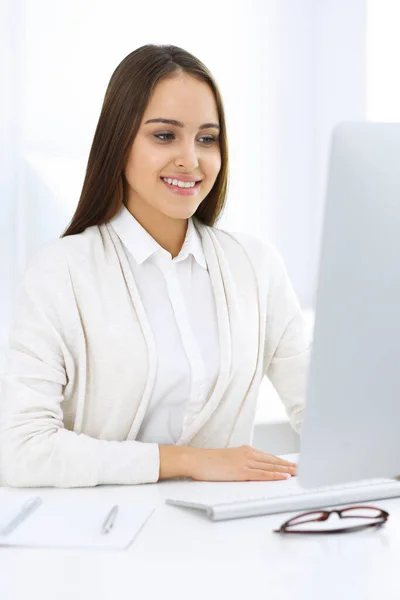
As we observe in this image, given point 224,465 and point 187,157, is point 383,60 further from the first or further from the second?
point 224,465

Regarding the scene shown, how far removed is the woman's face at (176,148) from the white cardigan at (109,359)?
14 centimetres

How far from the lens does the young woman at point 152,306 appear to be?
1718 mm

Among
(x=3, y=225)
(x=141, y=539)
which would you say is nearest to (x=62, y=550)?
(x=141, y=539)

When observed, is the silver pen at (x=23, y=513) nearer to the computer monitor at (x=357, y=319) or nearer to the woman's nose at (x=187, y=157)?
the computer monitor at (x=357, y=319)

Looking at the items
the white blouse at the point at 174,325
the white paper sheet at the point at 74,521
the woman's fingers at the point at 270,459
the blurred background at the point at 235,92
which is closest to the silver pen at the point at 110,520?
the white paper sheet at the point at 74,521

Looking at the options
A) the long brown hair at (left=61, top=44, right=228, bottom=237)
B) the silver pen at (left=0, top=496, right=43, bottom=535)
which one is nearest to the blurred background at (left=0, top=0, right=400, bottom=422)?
the long brown hair at (left=61, top=44, right=228, bottom=237)

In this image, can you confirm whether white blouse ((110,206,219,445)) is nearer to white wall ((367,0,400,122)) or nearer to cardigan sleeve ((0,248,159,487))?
cardigan sleeve ((0,248,159,487))

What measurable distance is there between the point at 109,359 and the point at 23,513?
529 millimetres

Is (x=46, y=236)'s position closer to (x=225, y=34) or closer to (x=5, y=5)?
(x=5, y=5)

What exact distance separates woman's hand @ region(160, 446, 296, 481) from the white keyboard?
134 mm

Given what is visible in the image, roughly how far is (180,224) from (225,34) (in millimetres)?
1399

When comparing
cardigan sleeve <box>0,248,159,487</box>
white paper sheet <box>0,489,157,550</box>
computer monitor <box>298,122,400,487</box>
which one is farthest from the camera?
cardigan sleeve <box>0,248,159,487</box>

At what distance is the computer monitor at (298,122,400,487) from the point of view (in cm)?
87

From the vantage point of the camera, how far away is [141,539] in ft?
3.84
